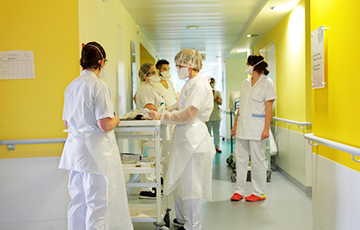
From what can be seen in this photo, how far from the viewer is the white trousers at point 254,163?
387cm

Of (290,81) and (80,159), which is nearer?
(80,159)

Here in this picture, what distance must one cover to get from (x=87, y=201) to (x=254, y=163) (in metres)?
2.29

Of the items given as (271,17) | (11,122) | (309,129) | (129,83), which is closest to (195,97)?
(11,122)

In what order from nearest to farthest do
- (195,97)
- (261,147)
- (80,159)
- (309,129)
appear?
(80,159) < (195,97) < (261,147) < (309,129)

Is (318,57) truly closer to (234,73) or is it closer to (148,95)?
(148,95)

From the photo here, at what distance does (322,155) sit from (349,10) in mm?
1042

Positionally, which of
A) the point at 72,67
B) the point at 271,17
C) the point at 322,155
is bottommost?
the point at 322,155

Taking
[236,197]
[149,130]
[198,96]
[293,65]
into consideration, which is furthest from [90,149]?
[293,65]

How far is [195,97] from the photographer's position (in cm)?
277

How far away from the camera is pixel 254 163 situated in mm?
3887

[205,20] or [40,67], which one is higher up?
[205,20]

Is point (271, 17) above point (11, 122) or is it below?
above

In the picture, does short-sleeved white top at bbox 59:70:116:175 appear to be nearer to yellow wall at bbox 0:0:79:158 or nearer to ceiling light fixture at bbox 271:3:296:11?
yellow wall at bbox 0:0:79:158

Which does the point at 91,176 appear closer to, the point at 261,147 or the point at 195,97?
the point at 195,97
